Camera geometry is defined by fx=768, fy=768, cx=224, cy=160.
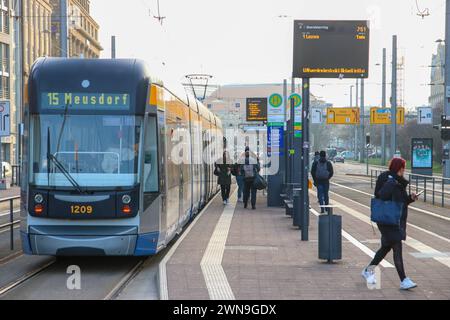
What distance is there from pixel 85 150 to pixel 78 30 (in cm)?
8027

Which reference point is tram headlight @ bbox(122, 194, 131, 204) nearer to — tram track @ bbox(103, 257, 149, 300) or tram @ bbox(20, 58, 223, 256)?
tram @ bbox(20, 58, 223, 256)

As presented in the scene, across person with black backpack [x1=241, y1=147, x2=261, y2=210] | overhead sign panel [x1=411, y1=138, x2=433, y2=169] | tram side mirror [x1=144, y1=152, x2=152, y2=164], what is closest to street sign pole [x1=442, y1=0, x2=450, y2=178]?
overhead sign panel [x1=411, y1=138, x2=433, y2=169]

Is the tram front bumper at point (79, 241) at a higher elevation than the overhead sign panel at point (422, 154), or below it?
below

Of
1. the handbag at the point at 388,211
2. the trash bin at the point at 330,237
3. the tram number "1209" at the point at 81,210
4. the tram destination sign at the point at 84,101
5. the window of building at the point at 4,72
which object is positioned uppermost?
the window of building at the point at 4,72

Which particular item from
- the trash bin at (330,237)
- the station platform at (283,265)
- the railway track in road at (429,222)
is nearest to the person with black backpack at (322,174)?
the railway track in road at (429,222)

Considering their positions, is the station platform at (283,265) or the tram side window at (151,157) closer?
the station platform at (283,265)

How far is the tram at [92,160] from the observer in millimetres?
10500

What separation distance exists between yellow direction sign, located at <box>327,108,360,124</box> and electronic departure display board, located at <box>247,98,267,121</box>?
20.1 m

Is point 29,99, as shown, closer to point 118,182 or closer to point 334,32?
point 118,182

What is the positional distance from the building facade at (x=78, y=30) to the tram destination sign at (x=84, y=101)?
212 feet

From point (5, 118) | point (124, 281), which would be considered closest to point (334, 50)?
point (124, 281)

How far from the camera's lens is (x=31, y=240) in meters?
10.6

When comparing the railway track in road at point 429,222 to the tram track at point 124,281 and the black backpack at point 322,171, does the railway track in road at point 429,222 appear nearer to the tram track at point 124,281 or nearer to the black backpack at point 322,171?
the black backpack at point 322,171

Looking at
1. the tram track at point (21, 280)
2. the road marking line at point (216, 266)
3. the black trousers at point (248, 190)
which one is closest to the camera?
the road marking line at point (216, 266)
